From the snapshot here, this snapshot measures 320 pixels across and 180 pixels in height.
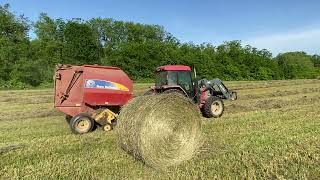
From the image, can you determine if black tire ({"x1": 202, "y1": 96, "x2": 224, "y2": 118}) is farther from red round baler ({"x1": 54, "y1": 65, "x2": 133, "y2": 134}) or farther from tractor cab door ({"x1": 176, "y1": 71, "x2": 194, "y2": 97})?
red round baler ({"x1": 54, "y1": 65, "x2": 133, "y2": 134})

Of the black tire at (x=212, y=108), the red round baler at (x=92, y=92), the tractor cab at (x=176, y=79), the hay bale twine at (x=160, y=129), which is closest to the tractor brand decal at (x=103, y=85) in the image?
the red round baler at (x=92, y=92)

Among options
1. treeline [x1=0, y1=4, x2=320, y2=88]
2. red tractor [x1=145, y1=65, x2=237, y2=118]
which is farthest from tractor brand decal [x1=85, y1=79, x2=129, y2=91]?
treeline [x1=0, y1=4, x2=320, y2=88]

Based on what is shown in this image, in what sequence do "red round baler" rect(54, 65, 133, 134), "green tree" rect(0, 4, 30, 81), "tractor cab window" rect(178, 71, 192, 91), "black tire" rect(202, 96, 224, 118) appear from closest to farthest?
"red round baler" rect(54, 65, 133, 134) < "tractor cab window" rect(178, 71, 192, 91) < "black tire" rect(202, 96, 224, 118) < "green tree" rect(0, 4, 30, 81)

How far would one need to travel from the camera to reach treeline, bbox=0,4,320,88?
4103 centimetres

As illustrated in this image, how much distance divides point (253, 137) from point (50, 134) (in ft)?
16.4

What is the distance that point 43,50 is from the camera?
49750mm

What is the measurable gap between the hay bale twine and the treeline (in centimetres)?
3198

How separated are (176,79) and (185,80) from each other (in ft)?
0.99

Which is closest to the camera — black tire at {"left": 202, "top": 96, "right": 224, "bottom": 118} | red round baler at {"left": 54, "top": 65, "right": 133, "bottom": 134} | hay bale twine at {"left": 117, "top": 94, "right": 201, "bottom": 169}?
hay bale twine at {"left": 117, "top": 94, "right": 201, "bottom": 169}

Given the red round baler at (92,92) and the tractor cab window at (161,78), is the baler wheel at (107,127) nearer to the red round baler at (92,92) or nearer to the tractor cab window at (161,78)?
the red round baler at (92,92)

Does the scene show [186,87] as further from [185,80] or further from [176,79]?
[176,79]

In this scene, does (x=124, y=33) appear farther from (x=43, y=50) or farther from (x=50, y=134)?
(x=50, y=134)

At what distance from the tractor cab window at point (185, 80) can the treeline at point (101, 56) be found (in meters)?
27.6

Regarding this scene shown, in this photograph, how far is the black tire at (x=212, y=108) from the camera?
44.0 ft
